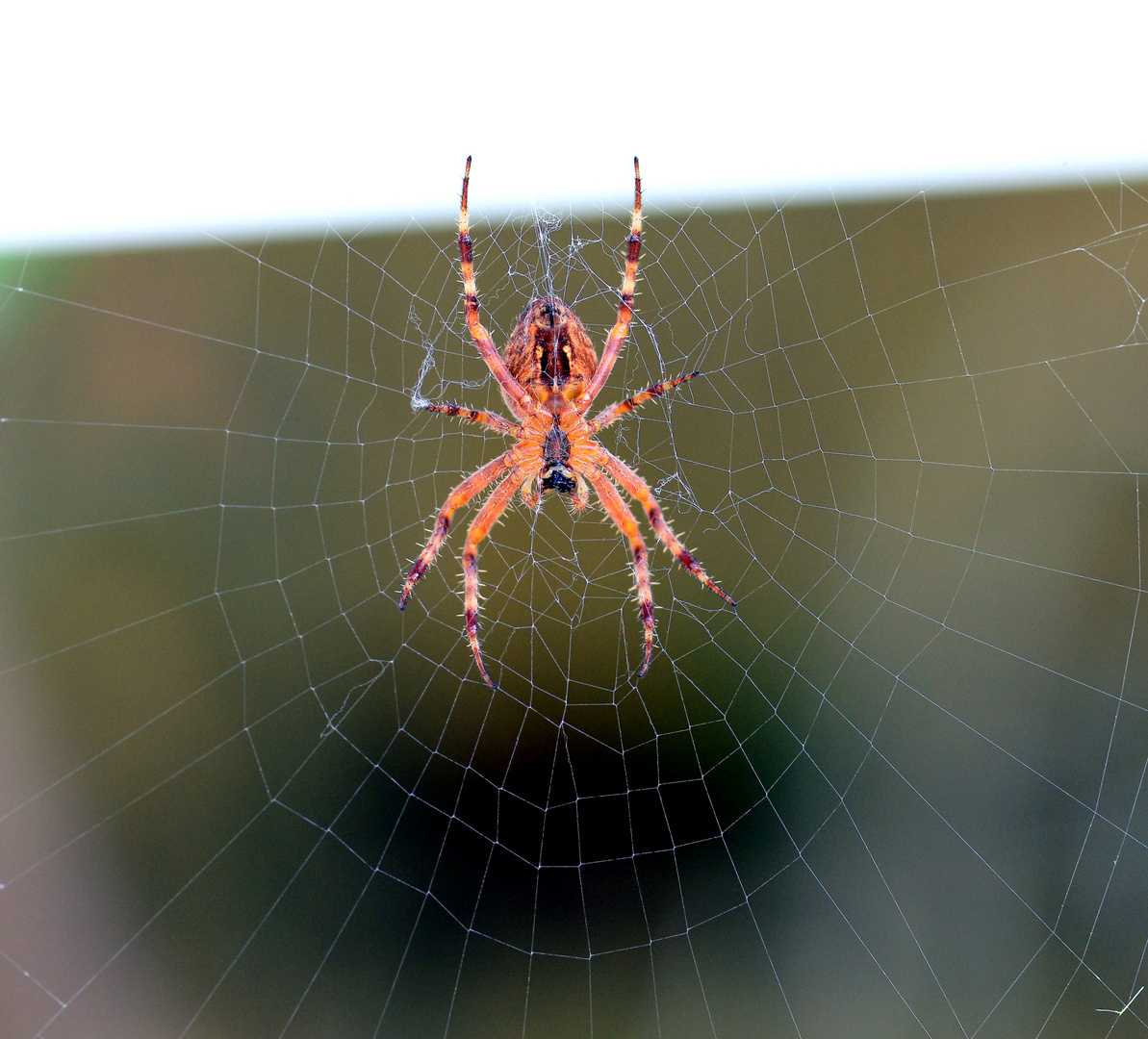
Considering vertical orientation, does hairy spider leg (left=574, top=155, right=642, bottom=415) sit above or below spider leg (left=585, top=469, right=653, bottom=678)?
above

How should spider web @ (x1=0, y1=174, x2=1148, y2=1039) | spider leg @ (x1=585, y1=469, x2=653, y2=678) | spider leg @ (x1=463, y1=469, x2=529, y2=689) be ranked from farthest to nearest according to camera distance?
spider web @ (x1=0, y1=174, x2=1148, y2=1039) → spider leg @ (x1=463, y1=469, x2=529, y2=689) → spider leg @ (x1=585, y1=469, x2=653, y2=678)

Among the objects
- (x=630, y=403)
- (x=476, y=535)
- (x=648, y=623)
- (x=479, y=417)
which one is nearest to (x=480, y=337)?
(x=479, y=417)

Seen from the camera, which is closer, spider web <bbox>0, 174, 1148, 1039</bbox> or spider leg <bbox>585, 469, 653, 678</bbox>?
spider leg <bbox>585, 469, 653, 678</bbox>

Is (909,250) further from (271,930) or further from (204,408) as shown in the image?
(271,930)

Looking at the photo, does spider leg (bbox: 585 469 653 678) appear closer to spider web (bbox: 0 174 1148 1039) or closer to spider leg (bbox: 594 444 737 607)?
spider leg (bbox: 594 444 737 607)

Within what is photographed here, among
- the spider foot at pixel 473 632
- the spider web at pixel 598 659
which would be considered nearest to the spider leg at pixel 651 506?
the spider web at pixel 598 659

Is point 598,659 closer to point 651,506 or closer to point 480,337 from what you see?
point 651,506

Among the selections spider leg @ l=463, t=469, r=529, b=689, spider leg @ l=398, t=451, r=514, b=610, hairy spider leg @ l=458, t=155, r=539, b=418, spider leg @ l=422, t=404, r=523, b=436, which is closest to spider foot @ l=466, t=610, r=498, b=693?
spider leg @ l=463, t=469, r=529, b=689

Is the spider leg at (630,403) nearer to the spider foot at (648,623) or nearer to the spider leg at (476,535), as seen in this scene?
the spider leg at (476,535)
